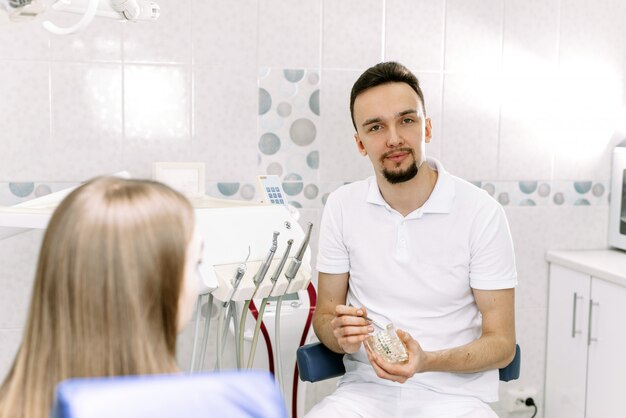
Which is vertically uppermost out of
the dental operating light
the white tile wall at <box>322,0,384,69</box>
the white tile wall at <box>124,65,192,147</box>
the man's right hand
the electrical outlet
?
the white tile wall at <box>322,0,384,69</box>

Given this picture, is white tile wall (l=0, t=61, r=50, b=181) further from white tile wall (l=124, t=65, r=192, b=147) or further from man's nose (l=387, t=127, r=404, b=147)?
man's nose (l=387, t=127, r=404, b=147)

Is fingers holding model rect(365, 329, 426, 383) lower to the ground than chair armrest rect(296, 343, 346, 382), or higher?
higher

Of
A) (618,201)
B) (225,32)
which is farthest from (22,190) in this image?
(618,201)

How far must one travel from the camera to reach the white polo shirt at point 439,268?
195cm

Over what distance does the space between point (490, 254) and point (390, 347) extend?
1.30ft

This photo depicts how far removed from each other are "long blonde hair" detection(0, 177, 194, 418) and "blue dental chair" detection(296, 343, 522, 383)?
1.05 meters

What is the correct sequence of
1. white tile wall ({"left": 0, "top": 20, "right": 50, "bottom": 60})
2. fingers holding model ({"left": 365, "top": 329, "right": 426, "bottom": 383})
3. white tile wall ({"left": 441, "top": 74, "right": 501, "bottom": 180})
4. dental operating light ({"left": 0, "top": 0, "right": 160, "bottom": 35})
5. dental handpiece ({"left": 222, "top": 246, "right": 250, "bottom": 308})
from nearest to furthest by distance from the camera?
1. dental operating light ({"left": 0, "top": 0, "right": 160, "bottom": 35})
2. fingers holding model ({"left": 365, "top": 329, "right": 426, "bottom": 383})
3. dental handpiece ({"left": 222, "top": 246, "right": 250, "bottom": 308})
4. white tile wall ({"left": 0, "top": 20, "right": 50, "bottom": 60})
5. white tile wall ({"left": 441, "top": 74, "right": 501, "bottom": 180})

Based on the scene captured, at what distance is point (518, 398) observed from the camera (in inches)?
110

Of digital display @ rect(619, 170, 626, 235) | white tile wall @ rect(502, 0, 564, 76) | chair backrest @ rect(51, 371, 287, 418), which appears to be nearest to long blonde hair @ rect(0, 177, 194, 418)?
chair backrest @ rect(51, 371, 287, 418)

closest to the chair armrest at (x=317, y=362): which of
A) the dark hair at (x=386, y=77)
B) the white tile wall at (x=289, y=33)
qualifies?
the dark hair at (x=386, y=77)

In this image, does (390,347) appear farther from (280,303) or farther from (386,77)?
(386,77)

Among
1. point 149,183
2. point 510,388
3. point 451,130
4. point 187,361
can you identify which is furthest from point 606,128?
point 149,183

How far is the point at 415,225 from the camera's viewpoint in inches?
78.3

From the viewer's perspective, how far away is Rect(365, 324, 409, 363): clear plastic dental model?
5.69 ft
